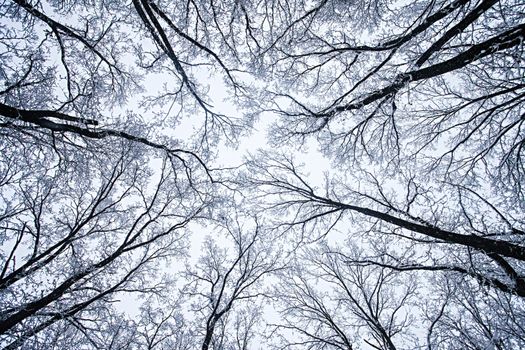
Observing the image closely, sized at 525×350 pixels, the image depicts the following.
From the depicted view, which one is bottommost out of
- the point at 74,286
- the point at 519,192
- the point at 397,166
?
the point at 74,286

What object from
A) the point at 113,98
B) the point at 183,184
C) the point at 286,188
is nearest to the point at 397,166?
the point at 286,188

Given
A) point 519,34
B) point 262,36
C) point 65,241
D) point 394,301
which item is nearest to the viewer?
point 519,34

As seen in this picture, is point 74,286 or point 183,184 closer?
point 74,286

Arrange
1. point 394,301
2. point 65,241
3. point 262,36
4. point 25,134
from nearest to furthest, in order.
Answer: point 25,134 → point 262,36 → point 65,241 → point 394,301

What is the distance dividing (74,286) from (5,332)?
1.20 m

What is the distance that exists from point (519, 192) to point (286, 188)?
4429mm

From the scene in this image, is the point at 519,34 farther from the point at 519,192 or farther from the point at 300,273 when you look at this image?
the point at 300,273

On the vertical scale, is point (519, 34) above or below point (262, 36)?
below

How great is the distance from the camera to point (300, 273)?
9.95m

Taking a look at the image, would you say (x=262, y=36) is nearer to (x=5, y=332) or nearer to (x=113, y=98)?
(x=113, y=98)

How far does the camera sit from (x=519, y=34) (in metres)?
2.70

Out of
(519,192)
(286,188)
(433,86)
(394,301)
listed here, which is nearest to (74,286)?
(286,188)

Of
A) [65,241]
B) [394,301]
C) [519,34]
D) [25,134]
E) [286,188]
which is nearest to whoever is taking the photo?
[519,34]

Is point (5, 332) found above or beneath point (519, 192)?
beneath
